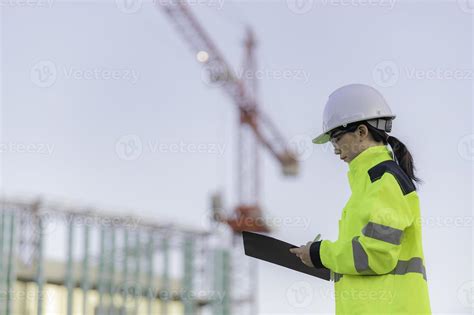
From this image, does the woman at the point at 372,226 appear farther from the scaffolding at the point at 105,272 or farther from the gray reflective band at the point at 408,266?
the scaffolding at the point at 105,272

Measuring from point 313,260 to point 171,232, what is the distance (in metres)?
36.9

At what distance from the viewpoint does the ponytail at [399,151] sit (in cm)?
427

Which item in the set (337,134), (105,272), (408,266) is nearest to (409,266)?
(408,266)

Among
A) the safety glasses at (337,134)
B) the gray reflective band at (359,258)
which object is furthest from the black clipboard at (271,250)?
the safety glasses at (337,134)

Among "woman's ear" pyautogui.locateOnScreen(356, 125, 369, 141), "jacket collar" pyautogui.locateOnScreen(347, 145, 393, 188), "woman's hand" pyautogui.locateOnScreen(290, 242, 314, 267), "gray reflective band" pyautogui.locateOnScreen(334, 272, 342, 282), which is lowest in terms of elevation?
"gray reflective band" pyautogui.locateOnScreen(334, 272, 342, 282)

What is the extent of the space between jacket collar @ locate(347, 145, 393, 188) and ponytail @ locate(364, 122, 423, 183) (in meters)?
0.08

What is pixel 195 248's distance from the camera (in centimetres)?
4150

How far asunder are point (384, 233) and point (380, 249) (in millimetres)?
73

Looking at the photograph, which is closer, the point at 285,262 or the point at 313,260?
the point at 313,260

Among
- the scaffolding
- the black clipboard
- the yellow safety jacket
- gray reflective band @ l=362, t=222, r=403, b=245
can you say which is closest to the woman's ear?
the yellow safety jacket

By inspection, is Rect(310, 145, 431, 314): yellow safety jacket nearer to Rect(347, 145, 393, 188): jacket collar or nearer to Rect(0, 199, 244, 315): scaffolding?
Rect(347, 145, 393, 188): jacket collar

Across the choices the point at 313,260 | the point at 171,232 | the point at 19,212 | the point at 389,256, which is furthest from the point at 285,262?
the point at 171,232

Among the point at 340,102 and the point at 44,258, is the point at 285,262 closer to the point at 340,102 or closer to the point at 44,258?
the point at 340,102

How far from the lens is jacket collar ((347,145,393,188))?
415 cm
